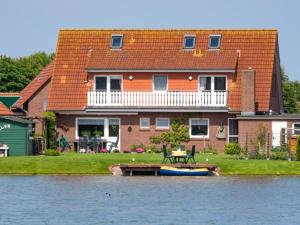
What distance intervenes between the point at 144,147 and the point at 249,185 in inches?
707

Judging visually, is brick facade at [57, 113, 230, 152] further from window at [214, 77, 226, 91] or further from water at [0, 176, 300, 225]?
water at [0, 176, 300, 225]

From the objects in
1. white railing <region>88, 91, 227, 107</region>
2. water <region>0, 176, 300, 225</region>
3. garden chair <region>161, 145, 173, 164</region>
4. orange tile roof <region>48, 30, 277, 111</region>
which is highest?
orange tile roof <region>48, 30, 277, 111</region>

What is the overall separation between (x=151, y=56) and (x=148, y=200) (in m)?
27.6

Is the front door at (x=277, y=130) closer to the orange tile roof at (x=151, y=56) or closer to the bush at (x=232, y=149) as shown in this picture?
the bush at (x=232, y=149)

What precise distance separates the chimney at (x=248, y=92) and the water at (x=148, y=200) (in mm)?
13203

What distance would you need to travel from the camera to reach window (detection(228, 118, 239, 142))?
7156 cm

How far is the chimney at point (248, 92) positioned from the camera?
2783 inches

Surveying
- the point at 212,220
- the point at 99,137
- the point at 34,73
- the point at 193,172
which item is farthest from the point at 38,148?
the point at 34,73

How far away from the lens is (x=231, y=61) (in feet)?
239

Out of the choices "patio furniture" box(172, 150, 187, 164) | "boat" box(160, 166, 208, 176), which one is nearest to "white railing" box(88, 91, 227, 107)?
"patio furniture" box(172, 150, 187, 164)

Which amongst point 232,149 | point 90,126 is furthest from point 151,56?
point 232,149

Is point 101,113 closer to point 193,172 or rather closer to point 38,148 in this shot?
point 38,148

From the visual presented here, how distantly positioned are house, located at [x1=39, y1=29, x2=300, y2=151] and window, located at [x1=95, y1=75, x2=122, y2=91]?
6 centimetres

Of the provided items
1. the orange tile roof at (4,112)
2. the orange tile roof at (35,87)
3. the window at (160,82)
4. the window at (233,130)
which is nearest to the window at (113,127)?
the window at (160,82)
